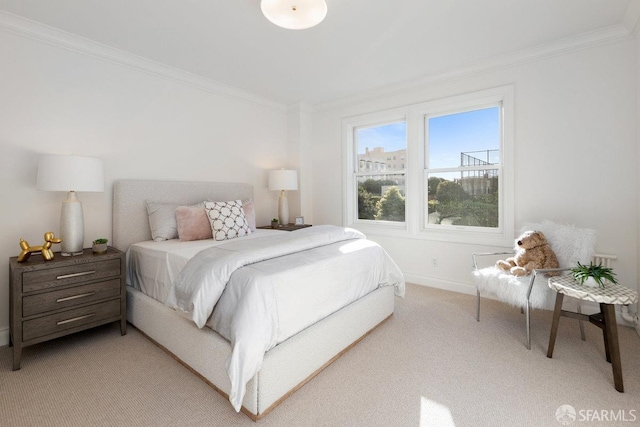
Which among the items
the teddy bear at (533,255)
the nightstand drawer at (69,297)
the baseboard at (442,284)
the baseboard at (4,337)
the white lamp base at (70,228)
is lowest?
the baseboard at (4,337)

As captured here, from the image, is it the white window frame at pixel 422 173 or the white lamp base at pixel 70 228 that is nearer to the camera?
the white lamp base at pixel 70 228

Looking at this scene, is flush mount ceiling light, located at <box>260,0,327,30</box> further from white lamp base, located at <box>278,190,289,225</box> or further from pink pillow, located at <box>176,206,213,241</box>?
white lamp base, located at <box>278,190,289,225</box>

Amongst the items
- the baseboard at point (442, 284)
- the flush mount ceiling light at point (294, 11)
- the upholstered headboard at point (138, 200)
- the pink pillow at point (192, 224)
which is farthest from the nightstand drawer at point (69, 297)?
the baseboard at point (442, 284)

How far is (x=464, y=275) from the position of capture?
3439 mm

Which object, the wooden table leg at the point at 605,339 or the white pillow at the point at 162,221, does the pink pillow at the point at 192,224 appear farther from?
the wooden table leg at the point at 605,339

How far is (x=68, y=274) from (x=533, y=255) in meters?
3.67

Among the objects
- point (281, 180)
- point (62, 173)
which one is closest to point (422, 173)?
point (281, 180)

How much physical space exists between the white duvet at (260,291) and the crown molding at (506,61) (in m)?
2.49

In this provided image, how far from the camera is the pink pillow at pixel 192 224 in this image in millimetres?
2854

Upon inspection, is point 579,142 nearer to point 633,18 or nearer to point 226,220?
point 633,18

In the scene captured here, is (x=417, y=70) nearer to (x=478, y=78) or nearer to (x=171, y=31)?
(x=478, y=78)

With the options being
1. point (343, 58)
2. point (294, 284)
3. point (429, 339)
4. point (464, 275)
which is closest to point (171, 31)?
point (343, 58)

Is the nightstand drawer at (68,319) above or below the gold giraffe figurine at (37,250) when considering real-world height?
below

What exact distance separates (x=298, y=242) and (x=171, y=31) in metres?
2.14
